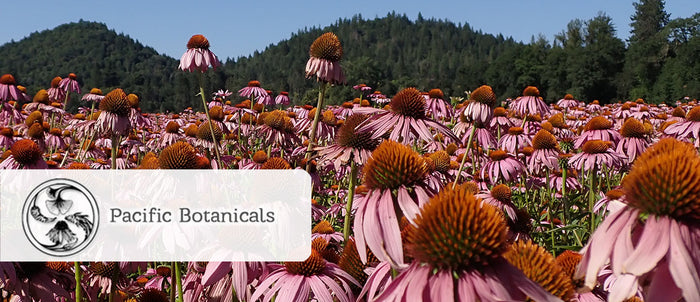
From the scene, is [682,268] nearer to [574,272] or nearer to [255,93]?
[574,272]

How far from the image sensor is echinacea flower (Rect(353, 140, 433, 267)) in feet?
4.14

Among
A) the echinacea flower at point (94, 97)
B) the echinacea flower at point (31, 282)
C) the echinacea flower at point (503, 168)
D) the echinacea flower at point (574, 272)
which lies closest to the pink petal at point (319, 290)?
the echinacea flower at point (574, 272)

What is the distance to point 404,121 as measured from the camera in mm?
A: 2441

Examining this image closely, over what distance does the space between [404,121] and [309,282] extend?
1069 mm

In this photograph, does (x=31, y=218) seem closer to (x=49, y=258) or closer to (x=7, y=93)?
(x=49, y=258)

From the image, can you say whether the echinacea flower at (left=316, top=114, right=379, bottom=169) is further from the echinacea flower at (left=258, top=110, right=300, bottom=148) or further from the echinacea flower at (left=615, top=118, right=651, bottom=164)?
the echinacea flower at (left=615, top=118, right=651, bottom=164)

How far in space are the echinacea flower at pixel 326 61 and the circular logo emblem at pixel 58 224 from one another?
163 centimetres

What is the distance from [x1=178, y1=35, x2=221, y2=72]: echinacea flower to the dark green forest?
Result: 1.51ft

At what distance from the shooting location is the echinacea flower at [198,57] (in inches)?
158

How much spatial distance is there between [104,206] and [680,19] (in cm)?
7128

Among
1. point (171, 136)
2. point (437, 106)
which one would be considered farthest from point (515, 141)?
point (171, 136)

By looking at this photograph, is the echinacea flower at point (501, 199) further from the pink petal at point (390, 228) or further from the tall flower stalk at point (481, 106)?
the pink petal at point (390, 228)

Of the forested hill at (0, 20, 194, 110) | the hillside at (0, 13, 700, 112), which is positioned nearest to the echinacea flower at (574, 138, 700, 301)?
the hillside at (0, 13, 700, 112)

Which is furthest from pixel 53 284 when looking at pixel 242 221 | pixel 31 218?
pixel 242 221
